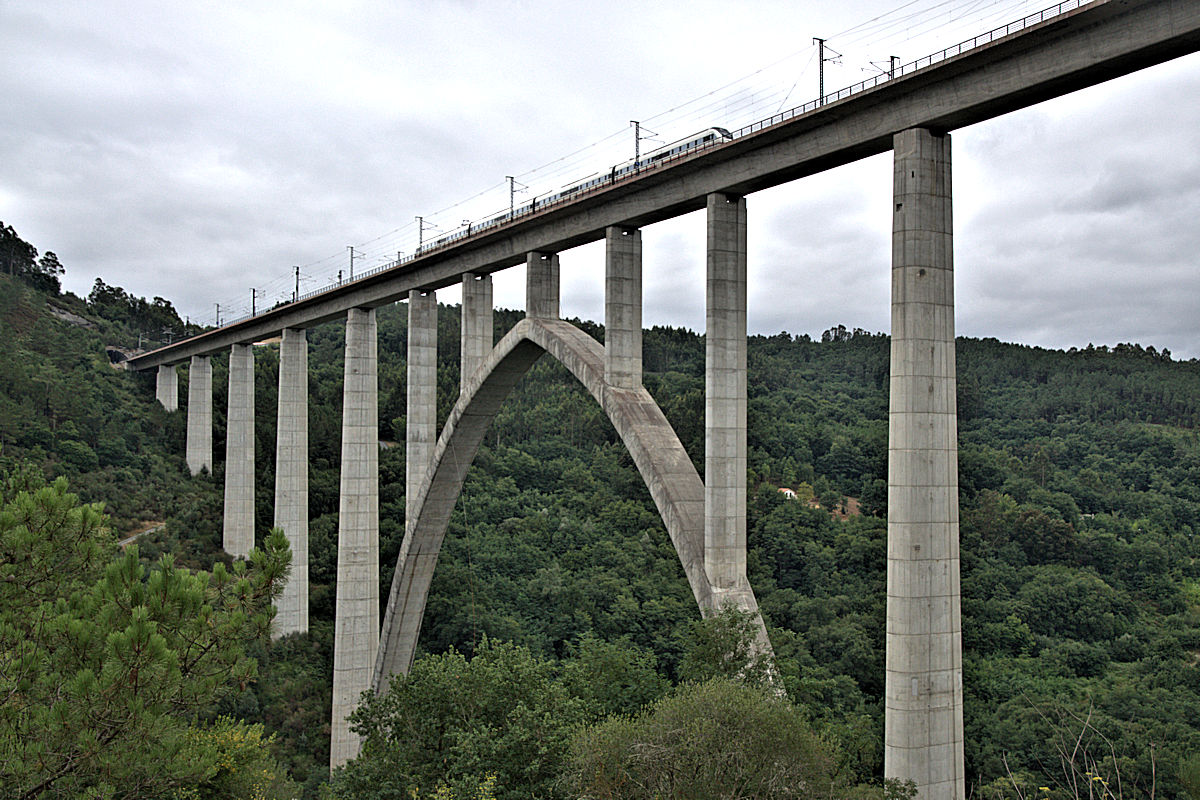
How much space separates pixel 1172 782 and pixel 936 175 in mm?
22199

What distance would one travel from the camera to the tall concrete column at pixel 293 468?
43594mm

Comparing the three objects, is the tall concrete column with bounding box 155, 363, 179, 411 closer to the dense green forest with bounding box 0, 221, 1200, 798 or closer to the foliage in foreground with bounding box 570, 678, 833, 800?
the dense green forest with bounding box 0, 221, 1200, 798

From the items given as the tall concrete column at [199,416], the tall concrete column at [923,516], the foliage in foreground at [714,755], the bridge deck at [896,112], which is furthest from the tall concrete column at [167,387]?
the tall concrete column at [923,516]

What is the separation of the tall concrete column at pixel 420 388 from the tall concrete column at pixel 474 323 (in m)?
3.54

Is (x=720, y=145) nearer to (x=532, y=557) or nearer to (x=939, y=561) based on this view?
(x=939, y=561)

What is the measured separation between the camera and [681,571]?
49.5 meters

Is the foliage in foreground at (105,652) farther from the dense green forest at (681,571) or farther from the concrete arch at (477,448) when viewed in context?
the concrete arch at (477,448)

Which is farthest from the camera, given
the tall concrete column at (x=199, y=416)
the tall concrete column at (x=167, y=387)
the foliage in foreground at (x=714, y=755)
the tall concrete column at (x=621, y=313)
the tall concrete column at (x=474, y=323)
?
the tall concrete column at (x=167, y=387)

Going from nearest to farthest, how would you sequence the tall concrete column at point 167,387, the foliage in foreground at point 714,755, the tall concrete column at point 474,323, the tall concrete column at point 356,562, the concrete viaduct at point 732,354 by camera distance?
the foliage in foreground at point 714,755 < the concrete viaduct at point 732,354 < the tall concrete column at point 474,323 < the tall concrete column at point 356,562 < the tall concrete column at point 167,387

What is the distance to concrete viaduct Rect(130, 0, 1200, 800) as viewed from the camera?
15.1m

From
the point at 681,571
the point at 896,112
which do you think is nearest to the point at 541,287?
the point at 896,112

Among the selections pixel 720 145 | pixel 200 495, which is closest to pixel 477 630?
pixel 200 495

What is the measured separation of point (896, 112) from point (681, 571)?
35380mm

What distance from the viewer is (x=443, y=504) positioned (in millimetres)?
33812
